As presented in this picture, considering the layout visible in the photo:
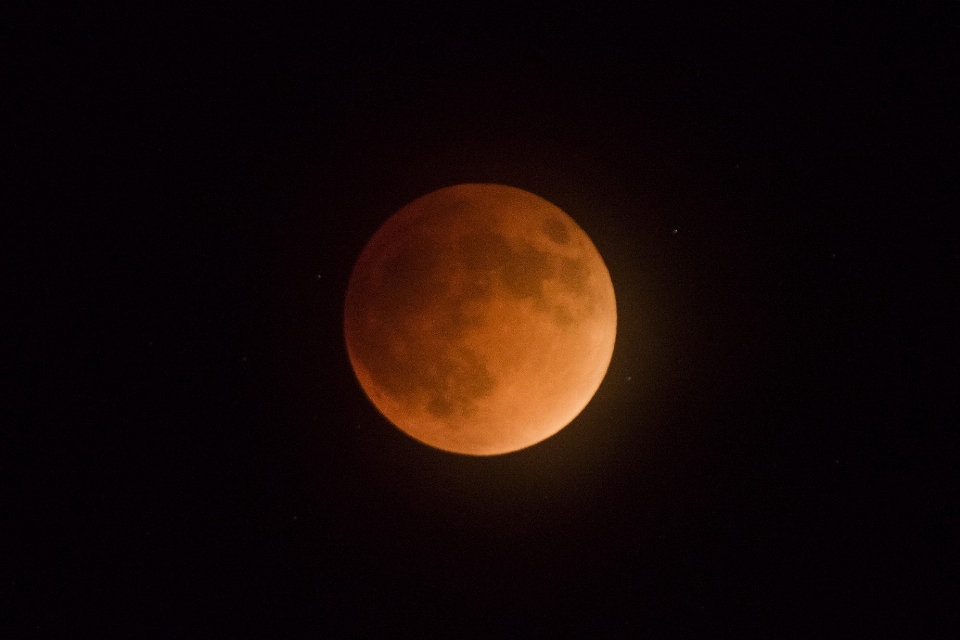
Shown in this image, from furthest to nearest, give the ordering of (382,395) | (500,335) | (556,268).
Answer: (382,395)
(556,268)
(500,335)

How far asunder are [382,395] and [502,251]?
1316 mm

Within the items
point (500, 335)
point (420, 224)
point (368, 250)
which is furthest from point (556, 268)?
point (368, 250)

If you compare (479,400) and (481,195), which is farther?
(481,195)

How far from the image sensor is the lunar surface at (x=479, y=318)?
3.54 metres

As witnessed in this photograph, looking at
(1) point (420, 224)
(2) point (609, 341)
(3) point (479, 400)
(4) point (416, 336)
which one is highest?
(1) point (420, 224)

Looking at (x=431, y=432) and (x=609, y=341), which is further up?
(x=609, y=341)

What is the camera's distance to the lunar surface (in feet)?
11.6

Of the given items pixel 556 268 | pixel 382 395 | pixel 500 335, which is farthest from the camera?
pixel 382 395

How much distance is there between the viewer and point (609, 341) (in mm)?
4074

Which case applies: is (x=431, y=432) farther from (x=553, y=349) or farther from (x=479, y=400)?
(x=553, y=349)

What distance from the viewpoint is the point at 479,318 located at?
11.5 feet

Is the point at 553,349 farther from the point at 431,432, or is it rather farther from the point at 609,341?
the point at 431,432

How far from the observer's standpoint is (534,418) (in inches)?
155

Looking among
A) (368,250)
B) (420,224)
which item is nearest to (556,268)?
(420,224)
